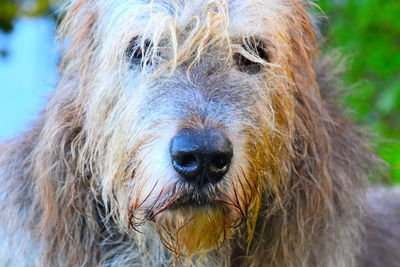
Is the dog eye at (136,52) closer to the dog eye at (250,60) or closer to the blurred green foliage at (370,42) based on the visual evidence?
the dog eye at (250,60)

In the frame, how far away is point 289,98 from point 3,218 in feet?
4.95

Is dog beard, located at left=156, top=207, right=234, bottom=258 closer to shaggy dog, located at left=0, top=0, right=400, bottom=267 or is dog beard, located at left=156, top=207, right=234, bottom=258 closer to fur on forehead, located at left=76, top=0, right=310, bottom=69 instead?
shaggy dog, located at left=0, top=0, right=400, bottom=267

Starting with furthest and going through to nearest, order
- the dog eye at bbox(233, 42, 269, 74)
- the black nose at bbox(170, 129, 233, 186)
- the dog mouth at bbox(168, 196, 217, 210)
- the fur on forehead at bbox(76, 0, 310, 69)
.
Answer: the dog eye at bbox(233, 42, 269, 74) < the fur on forehead at bbox(76, 0, 310, 69) < the dog mouth at bbox(168, 196, 217, 210) < the black nose at bbox(170, 129, 233, 186)

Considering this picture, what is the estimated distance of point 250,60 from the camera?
3244 mm

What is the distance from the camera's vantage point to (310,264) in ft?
12.0

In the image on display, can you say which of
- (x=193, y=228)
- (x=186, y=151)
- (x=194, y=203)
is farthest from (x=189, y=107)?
(x=193, y=228)

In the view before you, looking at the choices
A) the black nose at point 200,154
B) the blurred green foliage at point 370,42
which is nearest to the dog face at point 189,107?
the black nose at point 200,154

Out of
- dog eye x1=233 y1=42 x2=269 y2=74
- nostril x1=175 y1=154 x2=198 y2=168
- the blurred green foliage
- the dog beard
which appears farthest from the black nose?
the blurred green foliage

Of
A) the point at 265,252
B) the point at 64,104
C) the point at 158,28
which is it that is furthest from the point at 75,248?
the point at 158,28

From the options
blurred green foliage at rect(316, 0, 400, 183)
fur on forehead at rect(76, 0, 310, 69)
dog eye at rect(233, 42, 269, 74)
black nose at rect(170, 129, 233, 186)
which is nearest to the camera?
black nose at rect(170, 129, 233, 186)

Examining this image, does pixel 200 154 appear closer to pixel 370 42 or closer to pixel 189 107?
pixel 189 107

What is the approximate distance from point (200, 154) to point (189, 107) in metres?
0.23

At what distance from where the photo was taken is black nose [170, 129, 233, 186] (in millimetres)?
2791

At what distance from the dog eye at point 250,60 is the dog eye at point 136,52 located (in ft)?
1.29
